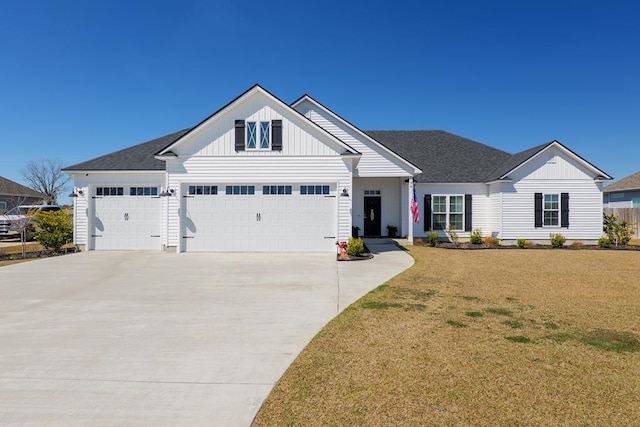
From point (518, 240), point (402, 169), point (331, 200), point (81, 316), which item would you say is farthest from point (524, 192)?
point (81, 316)

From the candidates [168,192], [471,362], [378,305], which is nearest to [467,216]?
[378,305]

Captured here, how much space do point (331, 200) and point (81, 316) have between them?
944 cm

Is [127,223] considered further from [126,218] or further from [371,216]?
[371,216]

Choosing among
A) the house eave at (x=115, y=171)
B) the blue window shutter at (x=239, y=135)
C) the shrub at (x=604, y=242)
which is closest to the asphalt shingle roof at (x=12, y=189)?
the house eave at (x=115, y=171)

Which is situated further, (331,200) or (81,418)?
(331,200)

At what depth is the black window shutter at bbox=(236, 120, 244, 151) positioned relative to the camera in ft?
45.8

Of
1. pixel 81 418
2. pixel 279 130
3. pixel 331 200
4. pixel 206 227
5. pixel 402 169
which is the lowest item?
pixel 81 418

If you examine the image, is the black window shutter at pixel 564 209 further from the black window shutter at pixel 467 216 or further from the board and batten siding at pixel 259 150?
the board and batten siding at pixel 259 150

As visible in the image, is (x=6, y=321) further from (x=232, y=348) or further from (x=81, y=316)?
(x=232, y=348)

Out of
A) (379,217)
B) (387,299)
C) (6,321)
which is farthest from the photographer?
(379,217)

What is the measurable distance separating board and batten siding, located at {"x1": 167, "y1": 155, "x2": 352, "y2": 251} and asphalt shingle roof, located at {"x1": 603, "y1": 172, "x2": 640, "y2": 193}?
104ft

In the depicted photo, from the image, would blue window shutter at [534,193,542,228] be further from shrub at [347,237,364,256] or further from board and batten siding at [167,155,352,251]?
shrub at [347,237,364,256]

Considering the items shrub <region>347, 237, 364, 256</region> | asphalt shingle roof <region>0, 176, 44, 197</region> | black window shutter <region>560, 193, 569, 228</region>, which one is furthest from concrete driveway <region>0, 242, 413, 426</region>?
asphalt shingle roof <region>0, 176, 44, 197</region>

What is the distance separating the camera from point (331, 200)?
46.0 ft
